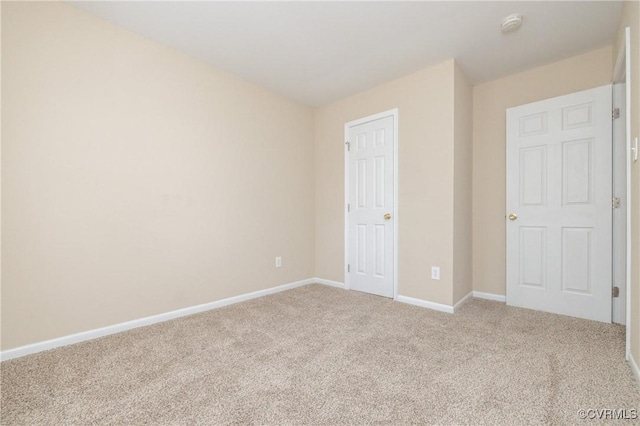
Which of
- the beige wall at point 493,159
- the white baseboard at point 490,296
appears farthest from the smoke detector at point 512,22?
the white baseboard at point 490,296

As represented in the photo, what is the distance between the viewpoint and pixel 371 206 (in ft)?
11.5

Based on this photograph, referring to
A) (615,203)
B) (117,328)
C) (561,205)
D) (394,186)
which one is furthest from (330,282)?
(615,203)

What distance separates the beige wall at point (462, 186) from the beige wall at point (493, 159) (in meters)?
0.09

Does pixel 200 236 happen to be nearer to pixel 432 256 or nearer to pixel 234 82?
pixel 234 82

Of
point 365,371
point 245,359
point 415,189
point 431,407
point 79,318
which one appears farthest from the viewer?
point 415,189

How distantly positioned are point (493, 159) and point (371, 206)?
4.72 ft

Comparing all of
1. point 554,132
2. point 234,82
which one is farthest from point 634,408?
point 234,82

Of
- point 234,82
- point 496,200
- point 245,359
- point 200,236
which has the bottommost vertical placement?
point 245,359

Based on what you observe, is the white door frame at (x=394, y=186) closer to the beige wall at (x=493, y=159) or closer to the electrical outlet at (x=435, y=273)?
the electrical outlet at (x=435, y=273)

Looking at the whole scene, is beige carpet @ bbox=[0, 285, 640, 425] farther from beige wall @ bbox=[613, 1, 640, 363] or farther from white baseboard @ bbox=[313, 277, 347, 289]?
white baseboard @ bbox=[313, 277, 347, 289]

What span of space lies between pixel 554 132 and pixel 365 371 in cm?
286

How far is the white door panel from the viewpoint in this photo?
333 cm

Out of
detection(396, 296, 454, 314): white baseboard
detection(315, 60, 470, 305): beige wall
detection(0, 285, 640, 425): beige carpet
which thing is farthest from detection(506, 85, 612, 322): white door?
detection(396, 296, 454, 314): white baseboard

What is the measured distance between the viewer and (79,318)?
7.09ft
